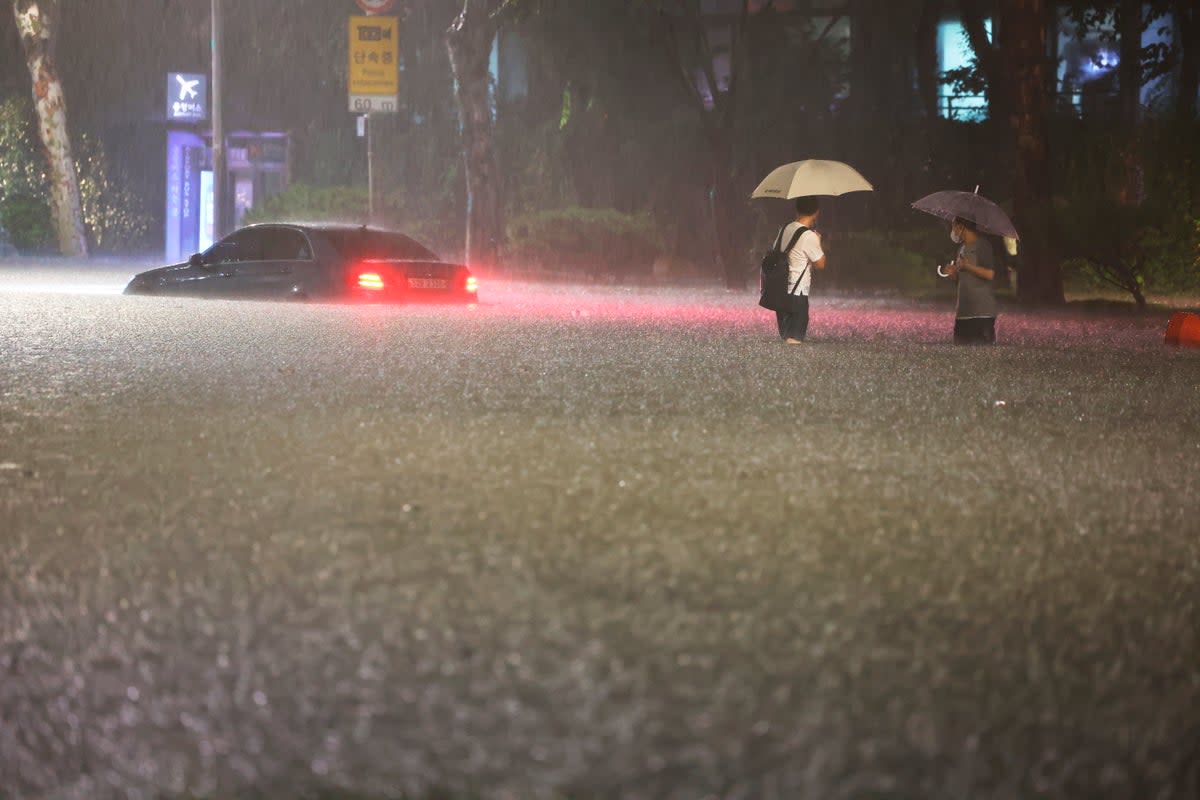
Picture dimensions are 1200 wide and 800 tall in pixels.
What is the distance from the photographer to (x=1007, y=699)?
4699 mm

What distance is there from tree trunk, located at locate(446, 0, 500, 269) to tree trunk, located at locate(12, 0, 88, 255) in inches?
723

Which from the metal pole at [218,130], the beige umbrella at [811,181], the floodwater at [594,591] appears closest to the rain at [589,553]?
the floodwater at [594,591]

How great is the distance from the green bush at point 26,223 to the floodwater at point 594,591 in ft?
150

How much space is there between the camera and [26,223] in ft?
187

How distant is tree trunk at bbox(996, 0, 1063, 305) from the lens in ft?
91.8

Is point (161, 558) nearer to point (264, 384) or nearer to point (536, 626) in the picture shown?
point (536, 626)

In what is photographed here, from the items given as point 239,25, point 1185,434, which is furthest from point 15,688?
point 239,25

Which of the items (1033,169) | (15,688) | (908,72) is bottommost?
(15,688)

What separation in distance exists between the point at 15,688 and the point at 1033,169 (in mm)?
25119

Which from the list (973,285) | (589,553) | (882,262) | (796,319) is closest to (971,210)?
(973,285)

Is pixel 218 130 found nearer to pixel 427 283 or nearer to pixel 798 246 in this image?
pixel 427 283

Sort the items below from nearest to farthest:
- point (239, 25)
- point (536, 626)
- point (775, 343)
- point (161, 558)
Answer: point (536, 626), point (161, 558), point (775, 343), point (239, 25)

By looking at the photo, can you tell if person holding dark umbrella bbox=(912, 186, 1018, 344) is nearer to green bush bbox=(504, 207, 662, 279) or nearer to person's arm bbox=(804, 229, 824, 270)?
person's arm bbox=(804, 229, 824, 270)

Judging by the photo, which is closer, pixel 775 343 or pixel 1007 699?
pixel 1007 699
